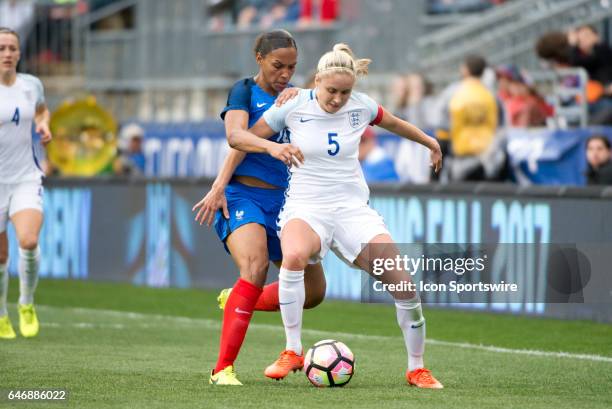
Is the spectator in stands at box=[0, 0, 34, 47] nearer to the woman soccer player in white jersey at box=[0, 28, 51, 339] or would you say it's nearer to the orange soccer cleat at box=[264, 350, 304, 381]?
the woman soccer player in white jersey at box=[0, 28, 51, 339]

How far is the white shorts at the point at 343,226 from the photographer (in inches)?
338

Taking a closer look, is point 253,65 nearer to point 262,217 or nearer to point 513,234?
point 513,234

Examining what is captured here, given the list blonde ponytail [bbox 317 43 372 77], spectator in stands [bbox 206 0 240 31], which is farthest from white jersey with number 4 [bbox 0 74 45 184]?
spectator in stands [bbox 206 0 240 31]

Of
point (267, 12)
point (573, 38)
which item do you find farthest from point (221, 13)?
point (573, 38)

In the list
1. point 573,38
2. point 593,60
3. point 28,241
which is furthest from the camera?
point 573,38

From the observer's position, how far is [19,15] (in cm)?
2653

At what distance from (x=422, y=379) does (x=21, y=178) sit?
14.9 ft

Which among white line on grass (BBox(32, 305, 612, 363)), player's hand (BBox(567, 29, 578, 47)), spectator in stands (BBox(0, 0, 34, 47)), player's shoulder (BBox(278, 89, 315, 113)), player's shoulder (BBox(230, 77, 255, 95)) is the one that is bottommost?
white line on grass (BBox(32, 305, 612, 363))

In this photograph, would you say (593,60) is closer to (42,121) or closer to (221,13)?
(42,121)

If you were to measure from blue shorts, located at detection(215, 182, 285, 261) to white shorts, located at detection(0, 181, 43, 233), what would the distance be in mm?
3200

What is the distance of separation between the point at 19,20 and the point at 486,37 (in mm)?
9768

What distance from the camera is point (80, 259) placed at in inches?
715

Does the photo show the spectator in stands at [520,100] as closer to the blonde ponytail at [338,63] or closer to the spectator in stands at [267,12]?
the spectator in stands at [267,12]

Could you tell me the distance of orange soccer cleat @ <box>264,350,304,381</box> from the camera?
8.71m
